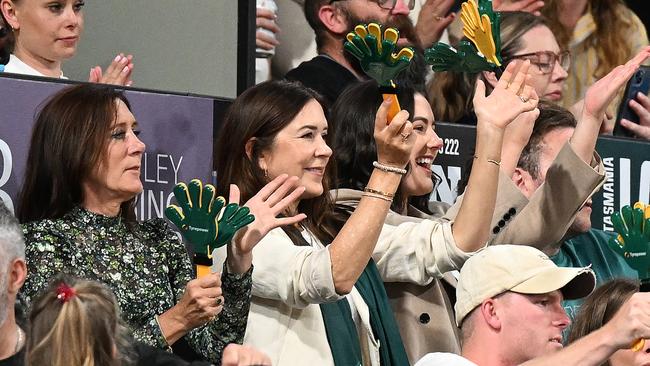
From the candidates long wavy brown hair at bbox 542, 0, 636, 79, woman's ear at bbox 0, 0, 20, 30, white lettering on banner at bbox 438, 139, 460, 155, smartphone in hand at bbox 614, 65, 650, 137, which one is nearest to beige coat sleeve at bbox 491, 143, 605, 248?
white lettering on banner at bbox 438, 139, 460, 155

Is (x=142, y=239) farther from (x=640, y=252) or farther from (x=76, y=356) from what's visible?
(x=640, y=252)

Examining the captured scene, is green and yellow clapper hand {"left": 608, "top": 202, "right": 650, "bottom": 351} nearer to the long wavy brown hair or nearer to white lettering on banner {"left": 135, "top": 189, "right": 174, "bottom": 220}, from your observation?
white lettering on banner {"left": 135, "top": 189, "right": 174, "bottom": 220}

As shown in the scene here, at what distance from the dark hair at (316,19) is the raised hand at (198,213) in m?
1.98

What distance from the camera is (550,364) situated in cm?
345

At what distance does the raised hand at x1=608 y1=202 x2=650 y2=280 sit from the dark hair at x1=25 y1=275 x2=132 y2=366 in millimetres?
1692

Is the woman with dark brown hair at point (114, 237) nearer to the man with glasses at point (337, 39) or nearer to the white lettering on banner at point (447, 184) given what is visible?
the man with glasses at point (337, 39)

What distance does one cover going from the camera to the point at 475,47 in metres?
4.76

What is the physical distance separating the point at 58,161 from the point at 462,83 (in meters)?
2.55

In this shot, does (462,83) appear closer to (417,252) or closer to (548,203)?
(548,203)

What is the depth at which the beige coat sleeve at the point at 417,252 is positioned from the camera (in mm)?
4355

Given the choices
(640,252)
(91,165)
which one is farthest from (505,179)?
(91,165)

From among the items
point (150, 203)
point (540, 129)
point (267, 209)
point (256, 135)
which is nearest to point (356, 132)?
point (256, 135)

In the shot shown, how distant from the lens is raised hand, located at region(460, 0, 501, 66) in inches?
183

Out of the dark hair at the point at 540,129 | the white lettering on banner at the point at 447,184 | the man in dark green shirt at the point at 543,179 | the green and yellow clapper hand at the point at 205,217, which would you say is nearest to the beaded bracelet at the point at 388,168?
the green and yellow clapper hand at the point at 205,217
